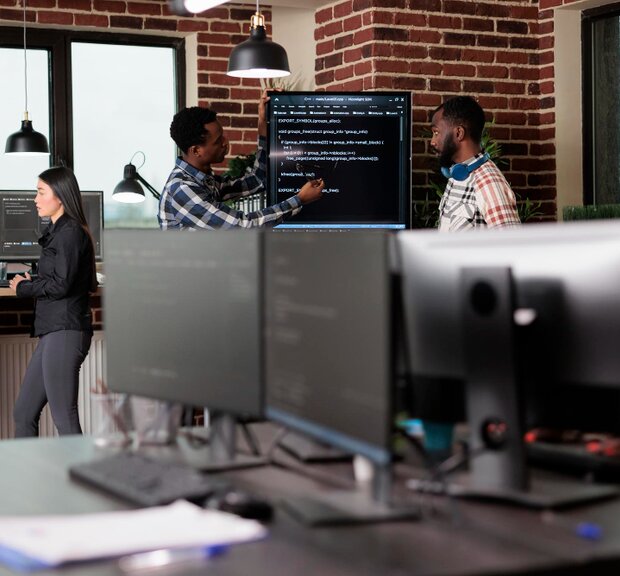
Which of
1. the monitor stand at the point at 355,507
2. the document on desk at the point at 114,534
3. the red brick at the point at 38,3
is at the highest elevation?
the red brick at the point at 38,3

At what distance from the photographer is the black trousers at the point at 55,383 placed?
4.96 metres

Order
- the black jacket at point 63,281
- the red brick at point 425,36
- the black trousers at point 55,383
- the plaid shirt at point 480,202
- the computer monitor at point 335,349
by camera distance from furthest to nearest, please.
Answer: the red brick at point 425,36 < the black trousers at point 55,383 < the black jacket at point 63,281 < the plaid shirt at point 480,202 < the computer monitor at point 335,349

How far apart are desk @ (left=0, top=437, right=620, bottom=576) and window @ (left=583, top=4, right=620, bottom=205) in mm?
4299

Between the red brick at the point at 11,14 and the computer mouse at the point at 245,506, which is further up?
the red brick at the point at 11,14

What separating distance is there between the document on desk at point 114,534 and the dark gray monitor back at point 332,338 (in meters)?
0.21

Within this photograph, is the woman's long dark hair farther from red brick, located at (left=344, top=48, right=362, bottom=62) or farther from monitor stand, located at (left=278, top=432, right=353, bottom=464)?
monitor stand, located at (left=278, top=432, right=353, bottom=464)

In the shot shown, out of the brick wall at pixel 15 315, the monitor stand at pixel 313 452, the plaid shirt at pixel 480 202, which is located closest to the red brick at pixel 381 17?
the plaid shirt at pixel 480 202

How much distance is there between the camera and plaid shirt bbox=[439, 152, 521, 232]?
15.0ft

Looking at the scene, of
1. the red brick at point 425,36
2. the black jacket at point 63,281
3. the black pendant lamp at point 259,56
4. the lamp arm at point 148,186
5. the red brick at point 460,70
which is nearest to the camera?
the black pendant lamp at point 259,56

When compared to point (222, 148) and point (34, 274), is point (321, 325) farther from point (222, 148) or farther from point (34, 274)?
point (34, 274)

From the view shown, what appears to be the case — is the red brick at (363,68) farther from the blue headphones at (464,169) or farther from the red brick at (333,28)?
the blue headphones at (464,169)

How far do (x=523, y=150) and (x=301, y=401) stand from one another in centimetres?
427

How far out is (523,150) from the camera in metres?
5.91

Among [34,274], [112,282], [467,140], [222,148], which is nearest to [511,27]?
[467,140]
